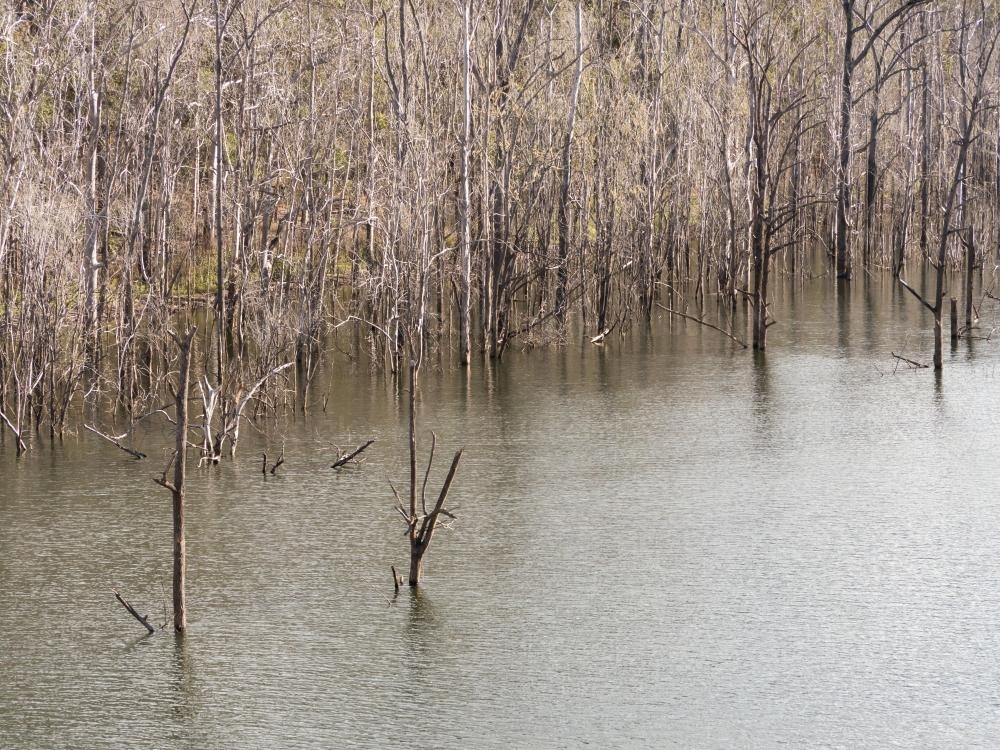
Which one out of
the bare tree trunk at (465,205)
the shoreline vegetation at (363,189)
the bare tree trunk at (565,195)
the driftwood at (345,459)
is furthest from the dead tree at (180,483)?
the bare tree trunk at (565,195)

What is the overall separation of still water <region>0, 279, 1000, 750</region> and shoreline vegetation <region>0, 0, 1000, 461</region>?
1261 millimetres

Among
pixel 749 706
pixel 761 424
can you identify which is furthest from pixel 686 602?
pixel 761 424

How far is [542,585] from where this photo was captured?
28.2ft

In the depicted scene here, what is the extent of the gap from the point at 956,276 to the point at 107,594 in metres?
20.8

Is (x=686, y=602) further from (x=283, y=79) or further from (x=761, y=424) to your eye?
(x=283, y=79)

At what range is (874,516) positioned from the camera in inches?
399

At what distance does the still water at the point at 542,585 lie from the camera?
668cm

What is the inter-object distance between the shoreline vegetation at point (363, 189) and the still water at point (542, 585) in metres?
1.26

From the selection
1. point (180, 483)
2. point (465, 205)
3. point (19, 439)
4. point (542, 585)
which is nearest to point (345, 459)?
point (19, 439)

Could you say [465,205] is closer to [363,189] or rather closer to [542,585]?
[363,189]

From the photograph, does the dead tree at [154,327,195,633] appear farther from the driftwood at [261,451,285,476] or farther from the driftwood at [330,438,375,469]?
the driftwood at [330,438,375,469]

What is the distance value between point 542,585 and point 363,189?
1258 centimetres

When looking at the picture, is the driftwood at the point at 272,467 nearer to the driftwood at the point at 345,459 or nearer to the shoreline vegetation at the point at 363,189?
the driftwood at the point at 345,459

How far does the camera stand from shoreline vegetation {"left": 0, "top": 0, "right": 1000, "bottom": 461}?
12977 millimetres
